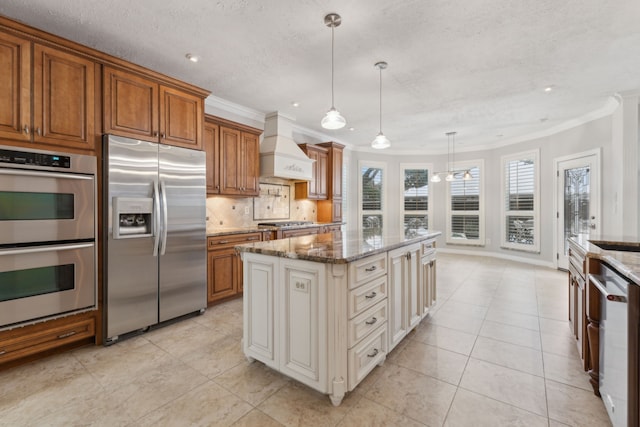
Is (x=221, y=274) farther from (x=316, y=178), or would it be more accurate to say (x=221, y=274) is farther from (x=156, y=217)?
(x=316, y=178)

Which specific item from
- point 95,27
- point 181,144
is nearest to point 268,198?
point 181,144

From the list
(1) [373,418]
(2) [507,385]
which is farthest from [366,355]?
(2) [507,385]

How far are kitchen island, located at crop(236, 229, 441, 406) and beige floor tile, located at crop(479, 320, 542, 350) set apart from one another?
42.6 inches

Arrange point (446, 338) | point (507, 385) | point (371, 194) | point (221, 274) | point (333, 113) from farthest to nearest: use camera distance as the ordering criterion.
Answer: point (371, 194) < point (221, 274) < point (446, 338) < point (333, 113) < point (507, 385)

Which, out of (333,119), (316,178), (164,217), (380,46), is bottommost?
(164,217)

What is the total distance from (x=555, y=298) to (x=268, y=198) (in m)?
4.32

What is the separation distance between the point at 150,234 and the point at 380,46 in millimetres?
2775

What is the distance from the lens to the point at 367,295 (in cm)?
197

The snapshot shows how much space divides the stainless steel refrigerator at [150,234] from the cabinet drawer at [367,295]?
6.60 feet

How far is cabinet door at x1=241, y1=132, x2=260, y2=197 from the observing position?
4199 millimetres

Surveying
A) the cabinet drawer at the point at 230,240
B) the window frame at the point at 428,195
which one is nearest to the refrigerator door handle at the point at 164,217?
the cabinet drawer at the point at 230,240

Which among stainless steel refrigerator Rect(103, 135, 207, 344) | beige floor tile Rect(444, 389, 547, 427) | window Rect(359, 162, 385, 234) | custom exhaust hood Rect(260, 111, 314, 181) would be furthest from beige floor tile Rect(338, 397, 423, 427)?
window Rect(359, 162, 385, 234)

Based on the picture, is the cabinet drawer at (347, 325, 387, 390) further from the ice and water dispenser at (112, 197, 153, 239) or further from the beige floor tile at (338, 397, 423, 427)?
the ice and water dispenser at (112, 197, 153, 239)

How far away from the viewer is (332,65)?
3.10 m
